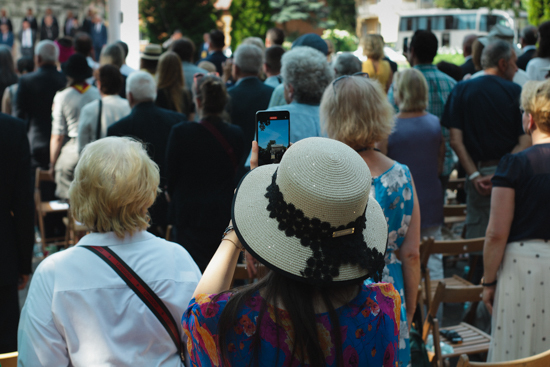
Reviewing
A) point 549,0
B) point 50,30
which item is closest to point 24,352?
point 549,0

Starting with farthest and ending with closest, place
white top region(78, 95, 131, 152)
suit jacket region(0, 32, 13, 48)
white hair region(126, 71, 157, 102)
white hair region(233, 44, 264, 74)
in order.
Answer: suit jacket region(0, 32, 13, 48)
white hair region(233, 44, 264, 74)
white top region(78, 95, 131, 152)
white hair region(126, 71, 157, 102)

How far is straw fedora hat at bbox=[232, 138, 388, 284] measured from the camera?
4.37 feet

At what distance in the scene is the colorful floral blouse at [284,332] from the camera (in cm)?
134

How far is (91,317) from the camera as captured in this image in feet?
6.44

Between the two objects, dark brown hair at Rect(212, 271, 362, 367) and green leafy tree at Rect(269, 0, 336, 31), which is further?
green leafy tree at Rect(269, 0, 336, 31)

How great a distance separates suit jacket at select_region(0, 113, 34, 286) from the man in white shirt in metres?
1.38

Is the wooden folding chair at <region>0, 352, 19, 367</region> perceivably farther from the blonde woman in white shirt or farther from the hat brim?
the blonde woman in white shirt

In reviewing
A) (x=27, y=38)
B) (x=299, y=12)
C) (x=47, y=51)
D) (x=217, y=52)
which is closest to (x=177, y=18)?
(x=27, y=38)

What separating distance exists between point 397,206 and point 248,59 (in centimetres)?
333

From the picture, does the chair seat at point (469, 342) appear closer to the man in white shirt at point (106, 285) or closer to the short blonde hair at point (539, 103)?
the short blonde hair at point (539, 103)

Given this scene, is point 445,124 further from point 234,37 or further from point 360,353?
point 234,37

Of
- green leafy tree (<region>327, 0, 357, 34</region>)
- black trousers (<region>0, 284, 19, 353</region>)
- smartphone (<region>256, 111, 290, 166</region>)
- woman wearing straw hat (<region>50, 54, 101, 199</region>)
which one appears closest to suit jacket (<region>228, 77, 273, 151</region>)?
woman wearing straw hat (<region>50, 54, 101, 199</region>)

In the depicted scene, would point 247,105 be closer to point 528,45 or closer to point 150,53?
point 150,53

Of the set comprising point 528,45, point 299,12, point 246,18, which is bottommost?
point 528,45
